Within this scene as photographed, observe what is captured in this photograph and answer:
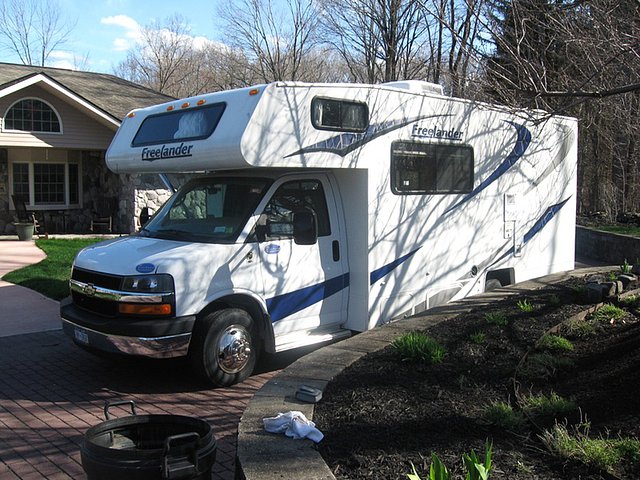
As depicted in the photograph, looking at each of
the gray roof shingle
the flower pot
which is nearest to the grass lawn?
the flower pot

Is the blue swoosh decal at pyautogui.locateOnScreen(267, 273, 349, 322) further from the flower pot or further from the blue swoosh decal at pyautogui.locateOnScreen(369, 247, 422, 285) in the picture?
the flower pot

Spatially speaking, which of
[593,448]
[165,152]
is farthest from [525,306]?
[165,152]

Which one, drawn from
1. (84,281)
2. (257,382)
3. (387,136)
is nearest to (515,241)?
(387,136)

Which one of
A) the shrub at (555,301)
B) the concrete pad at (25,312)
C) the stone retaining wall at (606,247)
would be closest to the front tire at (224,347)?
the shrub at (555,301)

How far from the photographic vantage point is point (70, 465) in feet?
14.7

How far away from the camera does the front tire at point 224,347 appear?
5.91m

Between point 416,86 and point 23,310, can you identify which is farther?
point 23,310

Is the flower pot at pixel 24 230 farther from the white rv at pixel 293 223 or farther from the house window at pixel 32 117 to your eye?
the white rv at pixel 293 223

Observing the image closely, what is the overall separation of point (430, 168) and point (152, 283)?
3609 millimetres

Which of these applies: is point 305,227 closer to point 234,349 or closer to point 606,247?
point 234,349

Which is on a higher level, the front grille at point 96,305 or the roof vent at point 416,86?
the roof vent at point 416,86

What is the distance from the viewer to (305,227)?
21.6 ft

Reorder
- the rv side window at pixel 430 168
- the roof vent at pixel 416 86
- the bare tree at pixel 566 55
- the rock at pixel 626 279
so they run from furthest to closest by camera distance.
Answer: the roof vent at pixel 416 86, the rock at pixel 626 279, the rv side window at pixel 430 168, the bare tree at pixel 566 55

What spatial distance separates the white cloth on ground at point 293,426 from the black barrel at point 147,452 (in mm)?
538
